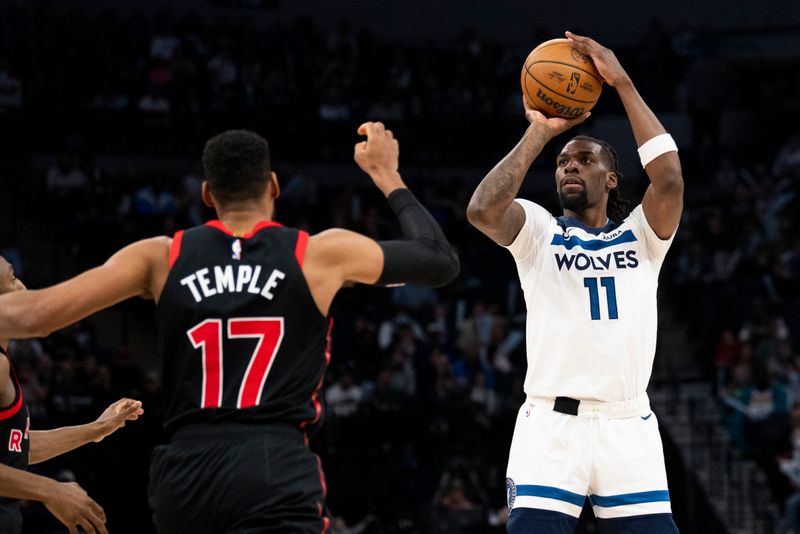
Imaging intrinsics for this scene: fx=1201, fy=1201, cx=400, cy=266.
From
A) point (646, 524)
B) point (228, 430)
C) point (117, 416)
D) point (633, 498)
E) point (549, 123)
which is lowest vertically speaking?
point (646, 524)

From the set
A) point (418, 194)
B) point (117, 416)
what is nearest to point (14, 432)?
point (117, 416)

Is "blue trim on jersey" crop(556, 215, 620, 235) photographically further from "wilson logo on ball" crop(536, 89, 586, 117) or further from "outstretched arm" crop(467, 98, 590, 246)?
"wilson logo on ball" crop(536, 89, 586, 117)

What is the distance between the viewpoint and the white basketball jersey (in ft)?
18.6

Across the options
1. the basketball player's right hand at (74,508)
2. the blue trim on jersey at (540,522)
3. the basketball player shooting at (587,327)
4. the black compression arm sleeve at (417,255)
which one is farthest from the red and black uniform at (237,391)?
the basketball player shooting at (587,327)

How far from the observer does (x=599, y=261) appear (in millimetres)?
5852

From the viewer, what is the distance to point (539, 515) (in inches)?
216

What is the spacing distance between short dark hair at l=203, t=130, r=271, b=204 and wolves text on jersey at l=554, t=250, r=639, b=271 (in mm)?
2227

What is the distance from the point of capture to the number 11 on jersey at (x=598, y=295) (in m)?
5.76

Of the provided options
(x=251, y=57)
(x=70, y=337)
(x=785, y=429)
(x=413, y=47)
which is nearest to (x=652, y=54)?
(x=413, y=47)

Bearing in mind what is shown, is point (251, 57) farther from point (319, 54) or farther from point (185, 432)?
point (185, 432)

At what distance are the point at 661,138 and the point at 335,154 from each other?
14157 mm

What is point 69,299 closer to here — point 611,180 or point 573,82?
point 573,82

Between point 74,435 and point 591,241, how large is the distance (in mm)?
2636

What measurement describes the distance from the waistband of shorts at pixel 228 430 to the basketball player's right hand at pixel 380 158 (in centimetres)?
90
